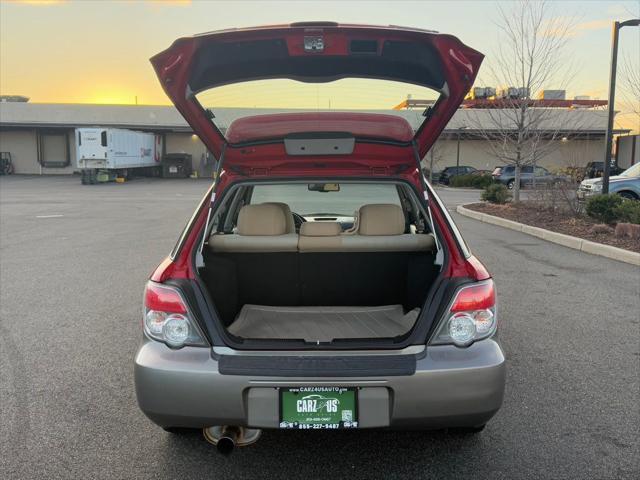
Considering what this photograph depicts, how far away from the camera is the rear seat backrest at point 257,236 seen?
11.3 ft

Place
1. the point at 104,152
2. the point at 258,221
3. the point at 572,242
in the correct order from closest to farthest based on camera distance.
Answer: the point at 258,221, the point at 572,242, the point at 104,152

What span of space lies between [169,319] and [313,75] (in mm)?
1614

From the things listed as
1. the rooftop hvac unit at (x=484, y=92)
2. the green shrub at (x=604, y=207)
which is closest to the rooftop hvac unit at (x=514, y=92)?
the rooftop hvac unit at (x=484, y=92)

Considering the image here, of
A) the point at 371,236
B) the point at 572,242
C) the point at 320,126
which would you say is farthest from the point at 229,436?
the point at 572,242

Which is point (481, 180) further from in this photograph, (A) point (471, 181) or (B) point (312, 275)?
(B) point (312, 275)

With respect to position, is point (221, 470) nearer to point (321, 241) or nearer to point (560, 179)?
point (321, 241)

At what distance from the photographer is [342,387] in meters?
2.45

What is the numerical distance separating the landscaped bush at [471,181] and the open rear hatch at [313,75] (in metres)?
27.4

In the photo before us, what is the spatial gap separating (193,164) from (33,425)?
42.7 meters

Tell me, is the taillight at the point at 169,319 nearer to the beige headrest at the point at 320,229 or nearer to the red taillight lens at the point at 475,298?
the beige headrest at the point at 320,229

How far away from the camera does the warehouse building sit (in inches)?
1608

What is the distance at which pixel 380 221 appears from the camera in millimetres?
3510

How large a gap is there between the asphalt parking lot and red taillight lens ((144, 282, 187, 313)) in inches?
33.2

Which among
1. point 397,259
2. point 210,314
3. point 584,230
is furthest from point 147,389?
point 584,230
